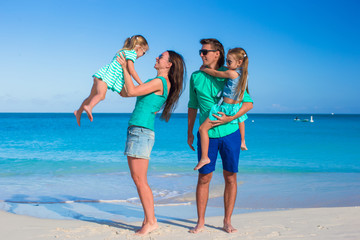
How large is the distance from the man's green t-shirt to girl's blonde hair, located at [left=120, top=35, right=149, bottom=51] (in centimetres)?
54

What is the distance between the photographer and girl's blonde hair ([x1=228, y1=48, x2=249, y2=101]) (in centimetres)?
299

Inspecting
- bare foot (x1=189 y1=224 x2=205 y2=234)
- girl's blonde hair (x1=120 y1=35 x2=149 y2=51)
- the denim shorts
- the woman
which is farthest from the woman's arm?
bare foot (x1=189 y1=224 x2=205 y2=234)

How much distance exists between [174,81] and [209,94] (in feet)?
1.20

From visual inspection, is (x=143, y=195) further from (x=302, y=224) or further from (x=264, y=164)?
(x=264, y=164)

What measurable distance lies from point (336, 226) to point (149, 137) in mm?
2001

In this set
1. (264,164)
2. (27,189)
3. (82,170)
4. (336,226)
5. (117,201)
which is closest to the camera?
(336,226)

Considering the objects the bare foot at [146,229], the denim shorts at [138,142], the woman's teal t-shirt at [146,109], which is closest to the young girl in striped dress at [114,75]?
the woman's teal t-shirt at [146,109]

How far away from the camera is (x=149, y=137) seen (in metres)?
3.09

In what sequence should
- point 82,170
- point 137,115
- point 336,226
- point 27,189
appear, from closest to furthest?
1. point 137,115
2. point 336,226
3. point 27,189
4. point 82,170

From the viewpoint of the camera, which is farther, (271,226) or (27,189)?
(27,189)

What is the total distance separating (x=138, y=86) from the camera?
297 centimetres

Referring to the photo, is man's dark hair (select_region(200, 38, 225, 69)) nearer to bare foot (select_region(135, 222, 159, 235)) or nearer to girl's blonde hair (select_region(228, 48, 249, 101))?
girl's blonde hair (select_region(228, 48, 249, 101))

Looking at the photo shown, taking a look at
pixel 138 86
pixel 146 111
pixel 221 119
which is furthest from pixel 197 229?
pixel 138 86

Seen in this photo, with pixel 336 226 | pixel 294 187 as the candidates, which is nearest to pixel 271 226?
pixel 336 226
